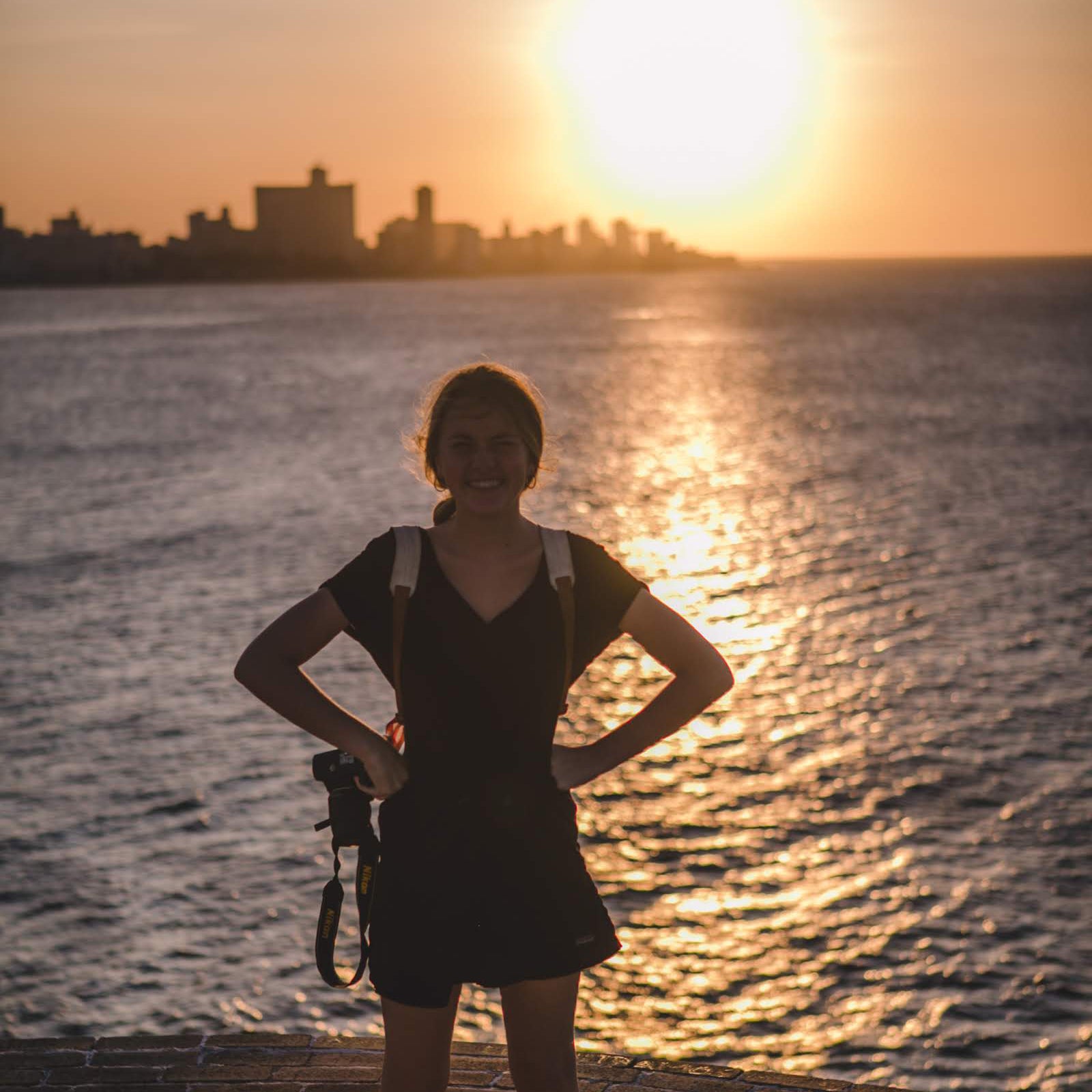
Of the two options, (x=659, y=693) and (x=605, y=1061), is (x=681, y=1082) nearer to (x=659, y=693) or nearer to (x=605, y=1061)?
(x=605, y=1061)

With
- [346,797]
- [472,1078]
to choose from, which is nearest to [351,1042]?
[472,1078]

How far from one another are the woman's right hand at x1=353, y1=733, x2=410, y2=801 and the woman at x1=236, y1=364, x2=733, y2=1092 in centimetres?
2

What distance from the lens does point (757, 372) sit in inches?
3445

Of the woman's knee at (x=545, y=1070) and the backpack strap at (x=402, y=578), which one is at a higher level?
the backpack strap at (x=402, y=578)

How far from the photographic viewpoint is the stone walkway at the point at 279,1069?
15.4ft

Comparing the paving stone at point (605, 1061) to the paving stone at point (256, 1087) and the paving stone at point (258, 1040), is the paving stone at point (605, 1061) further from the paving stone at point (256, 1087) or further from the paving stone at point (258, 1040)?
the paving stone at point (258, 1040)

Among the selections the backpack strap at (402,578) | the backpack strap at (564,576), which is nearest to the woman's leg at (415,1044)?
the backpack strap at (402,578)

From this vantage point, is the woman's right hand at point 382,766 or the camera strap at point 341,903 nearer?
the woman's right hand at point 382,766

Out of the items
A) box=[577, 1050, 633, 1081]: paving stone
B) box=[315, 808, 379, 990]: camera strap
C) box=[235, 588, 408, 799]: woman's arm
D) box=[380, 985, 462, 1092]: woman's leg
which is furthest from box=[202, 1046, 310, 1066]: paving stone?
box=[235, 588, 408, 799]: woman's arm

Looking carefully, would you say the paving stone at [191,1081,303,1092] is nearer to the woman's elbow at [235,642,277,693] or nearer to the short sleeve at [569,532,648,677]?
the woman's elbow at [235,642,277,693]

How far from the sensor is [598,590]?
9.77ft

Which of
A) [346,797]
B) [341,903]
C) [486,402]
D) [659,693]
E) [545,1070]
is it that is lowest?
[545,1070]

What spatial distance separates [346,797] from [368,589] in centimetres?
45

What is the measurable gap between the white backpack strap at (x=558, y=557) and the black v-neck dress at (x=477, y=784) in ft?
0.06
